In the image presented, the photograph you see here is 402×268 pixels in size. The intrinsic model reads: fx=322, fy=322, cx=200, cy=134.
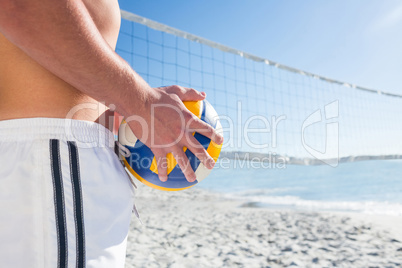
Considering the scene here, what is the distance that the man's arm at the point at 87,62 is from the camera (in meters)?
0.71

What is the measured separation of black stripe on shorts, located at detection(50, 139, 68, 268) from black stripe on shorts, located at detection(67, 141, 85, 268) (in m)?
0.03

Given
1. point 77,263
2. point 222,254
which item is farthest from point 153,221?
point 77,263

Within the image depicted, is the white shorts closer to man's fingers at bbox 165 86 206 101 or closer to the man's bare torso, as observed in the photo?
the man's bare torso

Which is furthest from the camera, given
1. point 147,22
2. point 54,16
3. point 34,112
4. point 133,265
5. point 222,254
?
point 147,22

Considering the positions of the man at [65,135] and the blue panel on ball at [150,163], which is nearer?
the man at [65,135]

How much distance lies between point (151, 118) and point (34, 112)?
0.31m

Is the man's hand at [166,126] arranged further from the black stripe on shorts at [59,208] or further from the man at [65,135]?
the black stripe on shorts at [59,208]

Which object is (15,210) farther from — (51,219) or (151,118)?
(151,118)

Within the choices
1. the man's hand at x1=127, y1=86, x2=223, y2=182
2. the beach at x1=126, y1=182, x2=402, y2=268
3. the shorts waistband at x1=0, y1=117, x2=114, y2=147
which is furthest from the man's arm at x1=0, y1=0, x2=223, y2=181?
the beach at x1=126, y1=182, x2=402, y2=268

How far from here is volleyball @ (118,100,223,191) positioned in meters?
1.08

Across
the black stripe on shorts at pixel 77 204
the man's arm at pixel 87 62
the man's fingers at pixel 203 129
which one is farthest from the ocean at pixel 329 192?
the black stripe on shorts at pixel 77 204

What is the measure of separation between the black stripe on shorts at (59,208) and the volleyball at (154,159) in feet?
0.93

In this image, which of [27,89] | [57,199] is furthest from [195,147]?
[27,89]

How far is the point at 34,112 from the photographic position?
2.82 feet
